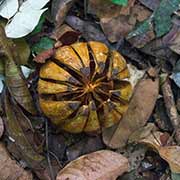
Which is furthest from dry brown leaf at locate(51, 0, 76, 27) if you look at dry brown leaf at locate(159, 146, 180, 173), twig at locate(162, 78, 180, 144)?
dry brown leaf at locate(159, 146, 180, 173)

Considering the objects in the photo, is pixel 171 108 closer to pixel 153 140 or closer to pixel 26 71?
pixel 153 140

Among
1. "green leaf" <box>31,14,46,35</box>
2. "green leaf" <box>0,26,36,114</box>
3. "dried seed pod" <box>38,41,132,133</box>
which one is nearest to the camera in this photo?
"dried seed pod" <box>38,41,132,133</box>

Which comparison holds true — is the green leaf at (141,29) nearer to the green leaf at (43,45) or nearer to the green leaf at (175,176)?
the green leaf at (43,45)

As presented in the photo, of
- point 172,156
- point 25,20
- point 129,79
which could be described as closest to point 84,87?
point 129,79

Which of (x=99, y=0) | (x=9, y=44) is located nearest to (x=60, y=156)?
(x=9, y=44)

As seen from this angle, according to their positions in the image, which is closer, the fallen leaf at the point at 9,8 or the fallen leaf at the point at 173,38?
the fallen leaf at the point at 9,8

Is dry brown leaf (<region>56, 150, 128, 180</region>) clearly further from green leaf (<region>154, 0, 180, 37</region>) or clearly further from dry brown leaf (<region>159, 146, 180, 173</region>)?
green leaf (<region>154, 0, 180, 37</region>)

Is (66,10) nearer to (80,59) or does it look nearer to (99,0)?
(99,0)

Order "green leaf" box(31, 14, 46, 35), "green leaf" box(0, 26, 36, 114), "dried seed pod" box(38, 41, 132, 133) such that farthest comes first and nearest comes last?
"green leaf" box(31, 14, 46, 35), "green leaf" box(0, 26, 36, 114), "dried seed pod" box(38, 41, 132, 133)

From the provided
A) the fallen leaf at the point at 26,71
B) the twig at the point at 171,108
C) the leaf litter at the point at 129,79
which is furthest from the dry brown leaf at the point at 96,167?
the fallen leaf at the point at 26,71
